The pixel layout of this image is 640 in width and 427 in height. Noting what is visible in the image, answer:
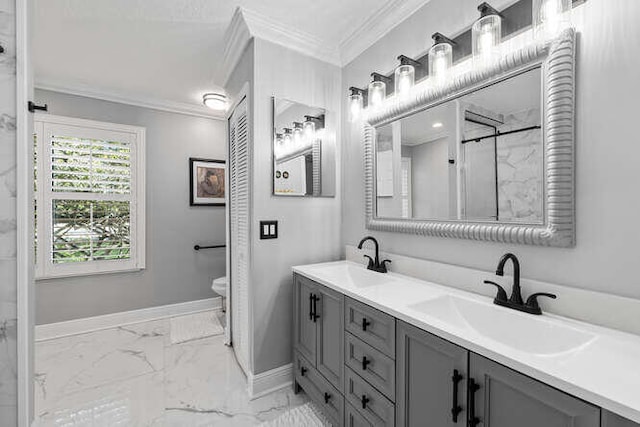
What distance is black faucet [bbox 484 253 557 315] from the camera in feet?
3.73

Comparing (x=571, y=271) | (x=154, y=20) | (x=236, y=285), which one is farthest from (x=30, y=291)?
(x=571, y=271)

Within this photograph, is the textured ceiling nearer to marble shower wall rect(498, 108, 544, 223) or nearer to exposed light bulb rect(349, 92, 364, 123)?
exposed light bulb rect(349, 92, 364, 123)

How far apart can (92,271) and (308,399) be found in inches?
103

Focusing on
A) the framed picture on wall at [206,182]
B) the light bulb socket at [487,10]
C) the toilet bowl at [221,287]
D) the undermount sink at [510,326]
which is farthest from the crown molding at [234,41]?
the toilet bowl at [221,287]

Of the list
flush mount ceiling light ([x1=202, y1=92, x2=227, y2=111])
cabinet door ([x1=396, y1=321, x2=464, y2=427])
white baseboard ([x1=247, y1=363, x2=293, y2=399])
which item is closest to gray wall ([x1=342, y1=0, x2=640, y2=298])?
cabinet door ([x1=396, y1=321, x2=464, y2=427])

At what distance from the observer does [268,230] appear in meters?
2.00

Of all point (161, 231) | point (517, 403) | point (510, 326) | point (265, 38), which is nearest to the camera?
point (517, 403)

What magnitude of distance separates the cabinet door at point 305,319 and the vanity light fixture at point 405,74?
1292 mm

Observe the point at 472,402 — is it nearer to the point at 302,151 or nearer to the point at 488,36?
the point at 488,36

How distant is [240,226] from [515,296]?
184cm

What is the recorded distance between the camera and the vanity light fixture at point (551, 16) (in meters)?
1.06

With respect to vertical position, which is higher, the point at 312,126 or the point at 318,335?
the point at 312,126

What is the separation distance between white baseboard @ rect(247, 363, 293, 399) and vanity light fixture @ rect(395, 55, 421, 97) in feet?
6.68

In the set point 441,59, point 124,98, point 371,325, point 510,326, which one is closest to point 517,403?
point 510,326
